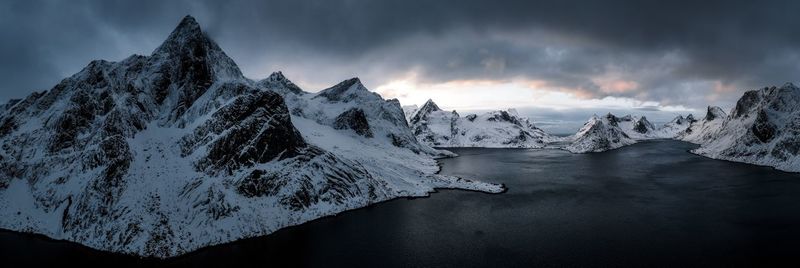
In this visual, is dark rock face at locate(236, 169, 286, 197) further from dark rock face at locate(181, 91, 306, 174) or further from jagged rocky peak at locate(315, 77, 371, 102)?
jagged rocky peak at locate(315, 77, 371, 102)

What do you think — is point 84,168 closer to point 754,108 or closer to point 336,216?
point 336,216

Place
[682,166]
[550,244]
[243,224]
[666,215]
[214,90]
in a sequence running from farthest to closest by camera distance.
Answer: [682,166] < [214,90] < [666,215] < [243,224] < [550,244]

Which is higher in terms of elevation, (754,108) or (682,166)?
(754,108)

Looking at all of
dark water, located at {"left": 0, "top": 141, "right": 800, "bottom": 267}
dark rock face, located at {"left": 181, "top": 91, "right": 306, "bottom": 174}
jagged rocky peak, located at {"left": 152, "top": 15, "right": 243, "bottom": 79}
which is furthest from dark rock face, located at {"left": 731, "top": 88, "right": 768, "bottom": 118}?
jagged rocky peak, located at {"left": 152, "top": 15, "right": 243, "bottom": 79}

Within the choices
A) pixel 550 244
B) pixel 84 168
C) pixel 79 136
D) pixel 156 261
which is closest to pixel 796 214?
pixel 550 244

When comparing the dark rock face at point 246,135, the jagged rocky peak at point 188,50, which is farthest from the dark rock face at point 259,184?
the jagged rocky peak at point 188,50

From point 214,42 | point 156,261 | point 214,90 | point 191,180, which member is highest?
point 214,42

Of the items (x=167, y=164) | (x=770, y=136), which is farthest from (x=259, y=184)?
(x=770, y=136)
